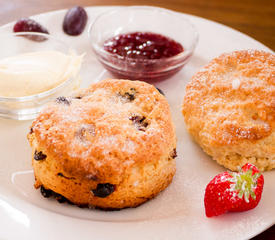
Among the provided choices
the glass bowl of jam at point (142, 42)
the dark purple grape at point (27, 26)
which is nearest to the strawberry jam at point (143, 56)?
the glass bowl of jam at point (142, 42)

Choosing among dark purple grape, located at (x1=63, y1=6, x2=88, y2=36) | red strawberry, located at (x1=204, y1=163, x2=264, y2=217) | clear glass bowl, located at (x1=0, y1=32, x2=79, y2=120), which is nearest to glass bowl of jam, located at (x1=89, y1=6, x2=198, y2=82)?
dark purple grape, located at (x1=63, y1=6, x2=88, y2=36)

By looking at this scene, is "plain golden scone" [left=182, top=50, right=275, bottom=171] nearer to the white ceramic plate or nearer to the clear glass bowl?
the white ceramic plate

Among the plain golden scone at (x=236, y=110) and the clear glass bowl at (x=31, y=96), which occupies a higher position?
the plain golden scone at (x=236, y=110)

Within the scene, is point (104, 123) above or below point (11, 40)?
above

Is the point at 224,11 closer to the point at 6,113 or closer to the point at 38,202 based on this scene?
the point at 6,113

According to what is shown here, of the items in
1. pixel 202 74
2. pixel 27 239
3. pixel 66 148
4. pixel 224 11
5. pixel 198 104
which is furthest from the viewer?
pixel 224 11

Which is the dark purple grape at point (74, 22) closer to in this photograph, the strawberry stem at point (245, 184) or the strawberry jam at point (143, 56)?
the strawberry jam at point (143, 56)

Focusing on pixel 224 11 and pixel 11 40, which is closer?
pixel 11 40

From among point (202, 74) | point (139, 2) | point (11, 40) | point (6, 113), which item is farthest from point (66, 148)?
point (139, 2)

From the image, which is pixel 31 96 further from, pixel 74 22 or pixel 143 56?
pixel 74 22
